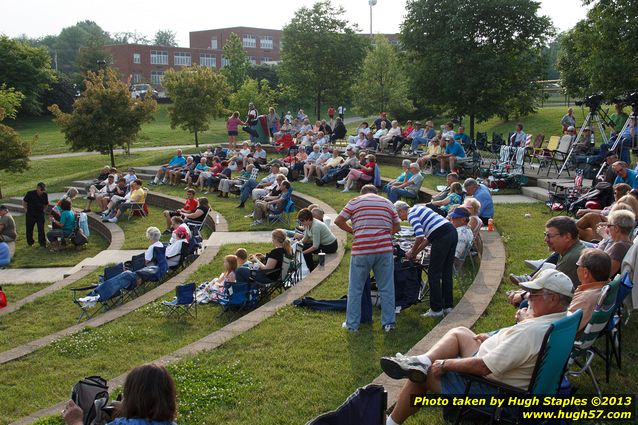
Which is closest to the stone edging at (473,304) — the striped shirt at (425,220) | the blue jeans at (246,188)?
the striped shirt at (425,220)

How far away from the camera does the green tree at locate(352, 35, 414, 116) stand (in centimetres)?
3884

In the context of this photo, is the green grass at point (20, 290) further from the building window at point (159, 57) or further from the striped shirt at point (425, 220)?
the building window at point (159, 57)

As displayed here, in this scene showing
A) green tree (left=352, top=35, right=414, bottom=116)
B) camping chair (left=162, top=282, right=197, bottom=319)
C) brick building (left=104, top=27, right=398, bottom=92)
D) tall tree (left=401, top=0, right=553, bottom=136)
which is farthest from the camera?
brick building (left=104, top=27, right=398, bottom=92)

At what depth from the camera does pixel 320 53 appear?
3916 cm

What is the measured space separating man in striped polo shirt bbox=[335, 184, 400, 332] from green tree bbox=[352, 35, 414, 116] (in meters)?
32.0

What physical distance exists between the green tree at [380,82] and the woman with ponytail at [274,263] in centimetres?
2951

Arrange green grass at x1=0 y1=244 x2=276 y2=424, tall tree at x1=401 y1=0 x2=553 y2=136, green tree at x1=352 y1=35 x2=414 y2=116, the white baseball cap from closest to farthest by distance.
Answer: the white baseball cap
green grass at x1=0 y1=244 x2=276 y2=424
tall tree at x1=401 y1=0 x2=553 y2=136
green tree at x1=352 y1=35 x2=414 y2=116

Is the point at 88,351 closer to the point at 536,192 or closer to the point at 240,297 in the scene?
the point at 240,297

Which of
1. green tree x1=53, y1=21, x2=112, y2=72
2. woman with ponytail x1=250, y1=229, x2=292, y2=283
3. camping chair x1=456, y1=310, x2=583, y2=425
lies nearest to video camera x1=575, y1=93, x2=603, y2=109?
woman with ponytail x1=250, y1=229, x2=292, y2=283

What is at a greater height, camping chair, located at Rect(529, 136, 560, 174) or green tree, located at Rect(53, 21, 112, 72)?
green tree, located at Rect(53, 21, 112, 72)

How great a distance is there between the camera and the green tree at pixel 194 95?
31594 mm

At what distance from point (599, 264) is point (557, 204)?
854 cm

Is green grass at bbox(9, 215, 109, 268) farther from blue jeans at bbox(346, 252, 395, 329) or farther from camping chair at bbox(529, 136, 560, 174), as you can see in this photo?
camping chair at bbox(529, 136, 560, 174)

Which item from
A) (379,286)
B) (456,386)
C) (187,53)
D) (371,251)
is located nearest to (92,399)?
(456,386)
